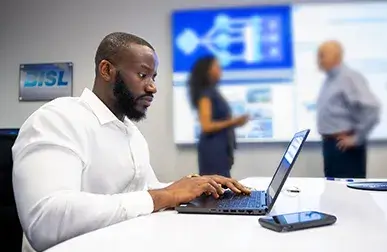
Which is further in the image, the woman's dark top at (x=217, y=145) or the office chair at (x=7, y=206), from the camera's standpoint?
the woman's dark top at (x=217, y=145)

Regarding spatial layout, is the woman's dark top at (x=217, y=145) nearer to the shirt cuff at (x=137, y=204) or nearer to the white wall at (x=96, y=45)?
the white wall at (x=96, y=45)

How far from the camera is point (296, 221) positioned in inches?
31.5

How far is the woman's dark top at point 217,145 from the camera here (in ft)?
8.70

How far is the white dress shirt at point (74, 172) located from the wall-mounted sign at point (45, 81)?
2.25 meters

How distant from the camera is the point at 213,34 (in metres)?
3.14

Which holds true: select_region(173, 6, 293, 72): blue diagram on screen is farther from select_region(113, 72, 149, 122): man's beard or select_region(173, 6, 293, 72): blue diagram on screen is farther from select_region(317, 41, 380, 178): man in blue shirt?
select_region(113, 72, 149, 122): man's beard

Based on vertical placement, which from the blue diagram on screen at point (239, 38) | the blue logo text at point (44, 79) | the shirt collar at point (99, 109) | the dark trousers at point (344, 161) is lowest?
the dark trousers at point (344, 161)

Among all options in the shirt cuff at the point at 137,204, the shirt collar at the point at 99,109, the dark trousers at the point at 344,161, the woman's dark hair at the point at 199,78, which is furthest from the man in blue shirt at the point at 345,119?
the shirt cuff at the point at 137,204

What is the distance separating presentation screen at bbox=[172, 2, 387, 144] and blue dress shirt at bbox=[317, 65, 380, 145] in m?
0.17

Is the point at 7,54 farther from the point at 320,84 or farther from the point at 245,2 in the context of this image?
the point at 320,84

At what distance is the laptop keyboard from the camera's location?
1004 millimetres

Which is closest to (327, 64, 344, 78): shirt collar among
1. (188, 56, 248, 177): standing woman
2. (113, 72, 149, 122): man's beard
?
(188, 56, 248, 177): standing woman

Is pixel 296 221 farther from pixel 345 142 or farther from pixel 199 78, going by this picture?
pixel 199 78

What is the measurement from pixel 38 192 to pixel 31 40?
2.90 metres
